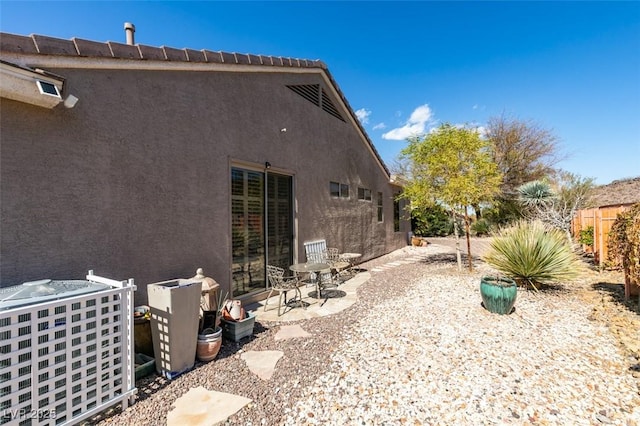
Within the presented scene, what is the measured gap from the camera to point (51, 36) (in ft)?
10.3

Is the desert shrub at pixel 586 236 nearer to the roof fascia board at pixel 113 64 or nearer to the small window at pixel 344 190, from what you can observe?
the small window at pixel 344 190

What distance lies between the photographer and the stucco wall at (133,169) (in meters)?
2.97

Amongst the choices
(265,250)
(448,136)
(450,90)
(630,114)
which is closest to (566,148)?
(630,114)

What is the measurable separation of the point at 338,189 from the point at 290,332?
19.7ft

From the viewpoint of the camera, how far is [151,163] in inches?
163

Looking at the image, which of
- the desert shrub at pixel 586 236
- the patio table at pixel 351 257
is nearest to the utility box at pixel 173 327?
the patio table at pixel 351 257

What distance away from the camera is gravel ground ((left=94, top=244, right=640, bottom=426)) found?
254 cm

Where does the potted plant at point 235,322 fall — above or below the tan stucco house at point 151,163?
below

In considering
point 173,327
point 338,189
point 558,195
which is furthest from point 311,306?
point 558,195

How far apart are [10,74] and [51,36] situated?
0.93 metres

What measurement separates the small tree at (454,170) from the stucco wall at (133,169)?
17.2 feet

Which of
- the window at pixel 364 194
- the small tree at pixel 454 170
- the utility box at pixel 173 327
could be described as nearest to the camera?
the utility box at pixel 173 327

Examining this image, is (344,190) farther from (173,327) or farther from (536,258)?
(173,327)

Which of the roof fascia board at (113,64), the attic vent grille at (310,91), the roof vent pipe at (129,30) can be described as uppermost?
the attic vent grille at (310,91)
